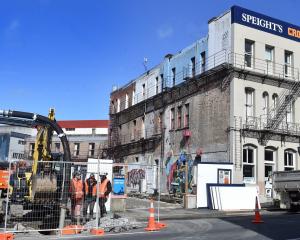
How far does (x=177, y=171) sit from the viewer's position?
1377 inches

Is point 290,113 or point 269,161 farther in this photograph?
point 290,113

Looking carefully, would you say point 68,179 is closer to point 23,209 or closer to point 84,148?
point 23,209

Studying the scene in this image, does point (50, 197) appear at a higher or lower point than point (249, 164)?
lower

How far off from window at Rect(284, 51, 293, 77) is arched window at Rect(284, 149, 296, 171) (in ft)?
18.9

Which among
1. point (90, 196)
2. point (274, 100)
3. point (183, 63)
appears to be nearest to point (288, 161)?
point (274, 100)

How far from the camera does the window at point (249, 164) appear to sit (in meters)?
29.6

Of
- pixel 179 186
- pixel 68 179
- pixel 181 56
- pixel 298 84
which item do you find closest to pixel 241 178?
pixel 179 186

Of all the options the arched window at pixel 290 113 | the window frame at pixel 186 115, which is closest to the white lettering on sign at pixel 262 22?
the arched window at pixel 290 113

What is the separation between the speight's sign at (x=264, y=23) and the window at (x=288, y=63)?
123 centimetres

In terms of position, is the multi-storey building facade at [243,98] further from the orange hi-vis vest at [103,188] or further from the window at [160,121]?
the orange hi-vis vest at [103,188]

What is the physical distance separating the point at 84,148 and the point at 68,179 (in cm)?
6089

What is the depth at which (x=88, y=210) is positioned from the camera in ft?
54.2

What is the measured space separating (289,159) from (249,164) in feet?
13.8

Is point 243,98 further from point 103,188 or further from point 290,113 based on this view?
point 103,188
